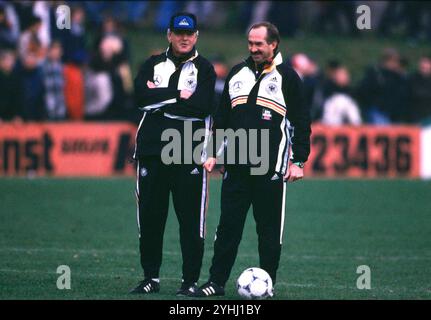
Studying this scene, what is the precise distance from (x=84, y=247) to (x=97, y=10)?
14152mm

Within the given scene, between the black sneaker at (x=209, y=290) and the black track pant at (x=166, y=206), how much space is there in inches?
7.0

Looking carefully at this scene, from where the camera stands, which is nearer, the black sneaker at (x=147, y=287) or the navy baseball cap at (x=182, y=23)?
the navy baseball cap at (x=182, y=23)

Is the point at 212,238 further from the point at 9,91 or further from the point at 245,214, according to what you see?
the point at 9,91

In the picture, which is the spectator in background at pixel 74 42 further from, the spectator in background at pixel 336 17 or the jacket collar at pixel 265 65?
the jacket collar at pixel 265 65

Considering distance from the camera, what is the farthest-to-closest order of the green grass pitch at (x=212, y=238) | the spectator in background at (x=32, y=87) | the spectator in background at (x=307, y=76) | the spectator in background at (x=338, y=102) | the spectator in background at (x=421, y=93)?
1. the spectator in background at (x=421, y=93)
2. the spectator in background at (x=338, y=102)
3. the spectator in background at (x=307, y=76)
4. the spectator in background at (x=32, y=87)
5. the green grass pitch at (x=212, y=238)

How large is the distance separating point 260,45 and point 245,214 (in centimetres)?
151

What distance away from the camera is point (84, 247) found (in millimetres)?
14555

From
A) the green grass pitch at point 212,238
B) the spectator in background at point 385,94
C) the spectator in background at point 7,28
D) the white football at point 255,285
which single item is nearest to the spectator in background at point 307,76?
the spectator in background at point 385,94

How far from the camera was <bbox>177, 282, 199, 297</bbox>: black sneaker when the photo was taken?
35.7 ft

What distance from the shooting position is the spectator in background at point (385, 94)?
1073 inches

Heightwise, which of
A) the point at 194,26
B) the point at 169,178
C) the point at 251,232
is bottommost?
the point at 251,232

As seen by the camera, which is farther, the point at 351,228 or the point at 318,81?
the point at 318,81
